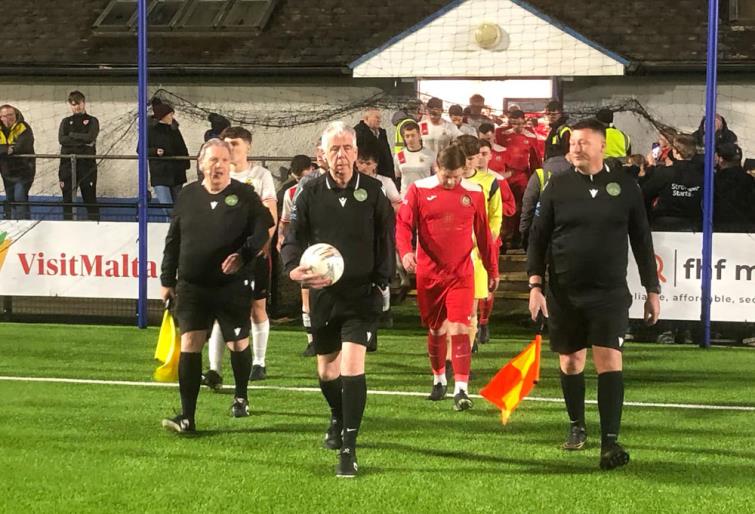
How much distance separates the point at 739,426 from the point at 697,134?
8375 mm

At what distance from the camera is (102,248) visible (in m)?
17.0

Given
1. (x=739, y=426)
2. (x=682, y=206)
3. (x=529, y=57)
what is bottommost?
(x=739, y=426)

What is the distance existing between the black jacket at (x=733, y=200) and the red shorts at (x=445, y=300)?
17.6 feet

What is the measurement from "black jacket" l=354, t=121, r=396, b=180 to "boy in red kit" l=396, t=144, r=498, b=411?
17.1ft

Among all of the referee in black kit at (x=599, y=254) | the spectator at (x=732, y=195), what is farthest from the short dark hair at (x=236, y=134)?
the spectator at (x=732, y=195)

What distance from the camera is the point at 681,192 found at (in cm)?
1611

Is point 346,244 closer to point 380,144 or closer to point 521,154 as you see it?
point 380,144

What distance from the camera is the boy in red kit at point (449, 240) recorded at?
11328 mm

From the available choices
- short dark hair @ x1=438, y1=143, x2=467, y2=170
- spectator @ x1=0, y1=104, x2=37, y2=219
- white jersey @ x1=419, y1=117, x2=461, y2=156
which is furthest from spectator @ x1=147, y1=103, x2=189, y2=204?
short dark hair @ x1=438, y1=143, x2=467, y2=170

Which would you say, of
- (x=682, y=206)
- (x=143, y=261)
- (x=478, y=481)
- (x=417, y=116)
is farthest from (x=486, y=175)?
(x=417, y=116)

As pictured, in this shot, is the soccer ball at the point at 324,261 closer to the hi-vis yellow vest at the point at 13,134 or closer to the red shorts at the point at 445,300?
the red shorts at the point at 445,300

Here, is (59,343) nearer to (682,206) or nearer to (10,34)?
(682,206)

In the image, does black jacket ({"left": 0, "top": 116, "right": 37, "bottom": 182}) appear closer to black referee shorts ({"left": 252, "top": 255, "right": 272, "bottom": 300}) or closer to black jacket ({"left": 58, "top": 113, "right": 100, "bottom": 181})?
black jacket ({"left": 58, "top": 113, "right": 100, "bottom": 181})

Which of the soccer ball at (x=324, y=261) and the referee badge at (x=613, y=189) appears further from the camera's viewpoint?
the referee badge at (x=613, y=189)
